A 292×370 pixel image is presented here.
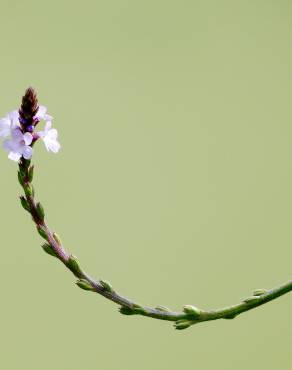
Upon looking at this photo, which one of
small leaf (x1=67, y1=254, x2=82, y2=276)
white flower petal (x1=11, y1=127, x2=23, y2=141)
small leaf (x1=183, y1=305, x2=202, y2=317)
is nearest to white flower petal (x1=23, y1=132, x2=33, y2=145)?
white flower petal (x1=11, y1=127, x2=23, y2=141)

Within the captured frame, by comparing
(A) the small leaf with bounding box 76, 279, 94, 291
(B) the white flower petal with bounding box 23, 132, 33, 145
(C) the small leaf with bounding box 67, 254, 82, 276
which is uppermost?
(B) the white flower petal with bounding box 23, 132, 33, 145

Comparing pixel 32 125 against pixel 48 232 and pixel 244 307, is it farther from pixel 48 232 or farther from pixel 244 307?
pixel 244 307

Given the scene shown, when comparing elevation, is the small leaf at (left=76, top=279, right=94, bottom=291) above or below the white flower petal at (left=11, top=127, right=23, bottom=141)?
below

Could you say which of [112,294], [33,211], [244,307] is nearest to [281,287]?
[244,307]

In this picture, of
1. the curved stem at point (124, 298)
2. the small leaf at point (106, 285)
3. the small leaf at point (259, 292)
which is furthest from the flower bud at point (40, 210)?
the small leaf at point (259, 292)

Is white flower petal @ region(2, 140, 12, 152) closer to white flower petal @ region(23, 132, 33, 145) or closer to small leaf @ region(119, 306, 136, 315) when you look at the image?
white flower petal @ region(23, 132, 33, 145)

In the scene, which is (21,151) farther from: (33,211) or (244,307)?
(244,307)

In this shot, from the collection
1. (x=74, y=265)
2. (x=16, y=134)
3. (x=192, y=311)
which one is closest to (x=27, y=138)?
(x=16, y=134)

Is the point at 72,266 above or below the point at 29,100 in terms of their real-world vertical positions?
below
